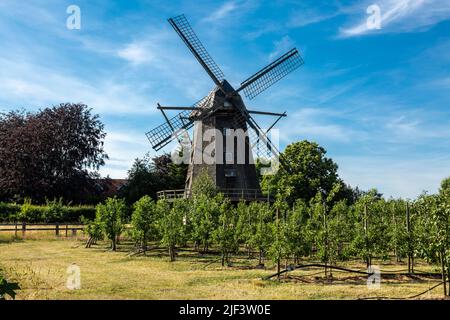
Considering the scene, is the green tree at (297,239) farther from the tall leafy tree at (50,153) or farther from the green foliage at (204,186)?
the tall leafy tree at (50,153)

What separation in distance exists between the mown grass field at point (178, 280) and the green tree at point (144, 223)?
1.39m

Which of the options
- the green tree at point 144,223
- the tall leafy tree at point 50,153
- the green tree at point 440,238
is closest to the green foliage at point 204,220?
the green tree at point 144,223

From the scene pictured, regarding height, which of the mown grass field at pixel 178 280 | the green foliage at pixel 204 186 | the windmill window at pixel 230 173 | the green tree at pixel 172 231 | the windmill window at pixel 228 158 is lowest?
the mown grass field at pixel 178 280

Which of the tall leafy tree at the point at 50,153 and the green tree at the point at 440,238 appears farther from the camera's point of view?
the tall leafy tree at the point at 50,153

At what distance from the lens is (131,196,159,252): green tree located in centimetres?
2403

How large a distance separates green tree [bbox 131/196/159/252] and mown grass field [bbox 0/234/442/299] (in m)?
1.39

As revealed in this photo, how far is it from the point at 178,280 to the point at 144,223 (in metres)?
9.45

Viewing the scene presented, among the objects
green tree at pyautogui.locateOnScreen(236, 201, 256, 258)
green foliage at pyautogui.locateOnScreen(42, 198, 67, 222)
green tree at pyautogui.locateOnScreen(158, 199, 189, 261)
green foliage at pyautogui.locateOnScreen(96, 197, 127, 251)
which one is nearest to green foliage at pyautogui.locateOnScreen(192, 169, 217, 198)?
green tree at pyautogui.locateOnScreen(236, 201, 256, 258)

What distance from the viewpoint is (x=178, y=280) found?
1523 cm

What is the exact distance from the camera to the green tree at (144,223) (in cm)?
2403
